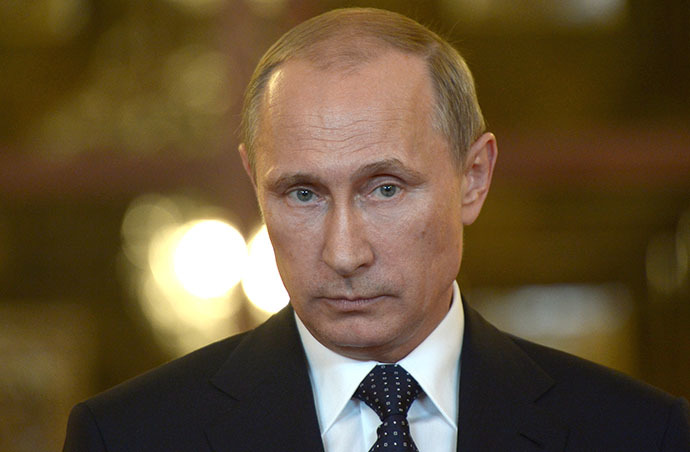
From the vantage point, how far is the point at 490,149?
2.09 meters

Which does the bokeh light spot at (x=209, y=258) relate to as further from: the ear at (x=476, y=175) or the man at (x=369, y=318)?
the ear at (x=476, y=175)

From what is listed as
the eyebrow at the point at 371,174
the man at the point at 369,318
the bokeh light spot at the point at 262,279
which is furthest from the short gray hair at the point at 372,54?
the bokeh light spot at the point at 262,279

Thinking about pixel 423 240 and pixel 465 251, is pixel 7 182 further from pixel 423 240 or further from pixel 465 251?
pixel 423 240

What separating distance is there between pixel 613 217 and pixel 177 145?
1.54 meters

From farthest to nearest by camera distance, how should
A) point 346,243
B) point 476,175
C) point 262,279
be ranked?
point 262,279
point 476,175
point 346,243

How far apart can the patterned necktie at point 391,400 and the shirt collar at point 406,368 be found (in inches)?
0.6

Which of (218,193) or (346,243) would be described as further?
(218,193)

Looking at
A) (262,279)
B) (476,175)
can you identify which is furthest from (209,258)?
(476,175)

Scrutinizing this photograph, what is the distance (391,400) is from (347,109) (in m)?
0.51

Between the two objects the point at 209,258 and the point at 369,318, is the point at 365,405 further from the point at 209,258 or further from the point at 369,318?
the point at 209,258

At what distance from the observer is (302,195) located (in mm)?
1845

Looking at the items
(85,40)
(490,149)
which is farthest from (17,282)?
(490,149)

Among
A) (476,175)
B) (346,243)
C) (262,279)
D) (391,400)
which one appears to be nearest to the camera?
(346,243)

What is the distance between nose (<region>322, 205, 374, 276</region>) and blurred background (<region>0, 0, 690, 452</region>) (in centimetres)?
194
